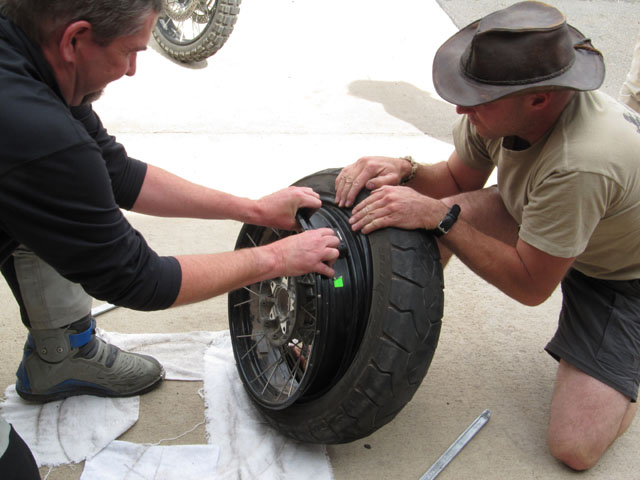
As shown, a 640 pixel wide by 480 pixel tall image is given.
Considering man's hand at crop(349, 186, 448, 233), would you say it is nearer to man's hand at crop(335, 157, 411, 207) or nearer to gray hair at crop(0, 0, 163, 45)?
→ man's hand at crop(335, 157, 411, 207)

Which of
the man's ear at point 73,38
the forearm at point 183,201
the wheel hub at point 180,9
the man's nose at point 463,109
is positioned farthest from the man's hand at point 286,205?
the wheel hub at point 180,9

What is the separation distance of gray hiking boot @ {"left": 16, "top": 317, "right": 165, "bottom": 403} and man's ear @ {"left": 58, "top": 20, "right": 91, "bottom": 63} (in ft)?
3.90

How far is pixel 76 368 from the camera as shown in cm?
246

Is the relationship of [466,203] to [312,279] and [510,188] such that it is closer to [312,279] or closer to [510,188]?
[510,188]

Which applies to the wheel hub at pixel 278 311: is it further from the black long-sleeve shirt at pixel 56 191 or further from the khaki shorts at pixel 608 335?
the khaki shorts at pixel 608 335

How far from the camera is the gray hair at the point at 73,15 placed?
4.93 ft

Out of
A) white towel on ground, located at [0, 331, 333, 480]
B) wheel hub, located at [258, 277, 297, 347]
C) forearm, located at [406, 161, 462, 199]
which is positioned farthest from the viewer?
forearm, located at [406, 161, 462, 199]

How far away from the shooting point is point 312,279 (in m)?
2.16

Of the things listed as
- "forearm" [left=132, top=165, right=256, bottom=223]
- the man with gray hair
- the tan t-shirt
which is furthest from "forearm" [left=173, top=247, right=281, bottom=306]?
the tan t-shirt

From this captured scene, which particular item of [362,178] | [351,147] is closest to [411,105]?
[351,147]

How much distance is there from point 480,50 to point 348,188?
0.64 metres

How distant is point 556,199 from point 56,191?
1.47m

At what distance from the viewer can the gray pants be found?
226cm

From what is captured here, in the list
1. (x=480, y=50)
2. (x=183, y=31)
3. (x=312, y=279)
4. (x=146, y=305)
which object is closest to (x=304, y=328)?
(x=312, y=279)
